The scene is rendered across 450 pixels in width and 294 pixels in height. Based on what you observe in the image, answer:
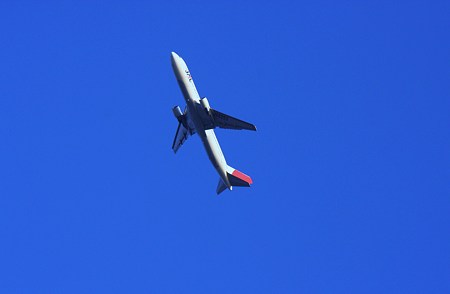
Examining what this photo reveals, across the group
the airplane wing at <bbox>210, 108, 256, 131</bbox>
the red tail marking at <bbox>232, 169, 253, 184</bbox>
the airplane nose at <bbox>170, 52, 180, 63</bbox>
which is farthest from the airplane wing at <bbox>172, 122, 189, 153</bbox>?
the airplane nose at <bbox>170, 52, 180, 63</bbox>

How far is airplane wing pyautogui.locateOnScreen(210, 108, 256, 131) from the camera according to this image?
10038 cm

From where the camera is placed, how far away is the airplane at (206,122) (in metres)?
99.4

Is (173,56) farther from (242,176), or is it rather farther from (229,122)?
(242,176)

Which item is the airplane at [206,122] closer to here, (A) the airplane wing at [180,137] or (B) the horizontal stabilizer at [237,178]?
(B) the horizontal stabilizer at [237,178]

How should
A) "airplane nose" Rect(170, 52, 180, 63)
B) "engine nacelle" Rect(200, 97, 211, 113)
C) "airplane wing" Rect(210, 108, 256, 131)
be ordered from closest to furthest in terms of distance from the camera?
"airplane nose" Rect(170, 52, 180, 63) < "engine nacelle" Rect(200, 97, 211, 113) < "airplane wing" Rect(210, 108, 256, 131)

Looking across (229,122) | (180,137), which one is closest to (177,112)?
(180,137)

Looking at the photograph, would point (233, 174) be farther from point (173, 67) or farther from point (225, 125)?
point (173, 67)

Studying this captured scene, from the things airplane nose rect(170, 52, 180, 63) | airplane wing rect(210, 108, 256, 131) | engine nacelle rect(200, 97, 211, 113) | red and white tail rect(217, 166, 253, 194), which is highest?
airplane nose rect(170, 52, 180, 63)

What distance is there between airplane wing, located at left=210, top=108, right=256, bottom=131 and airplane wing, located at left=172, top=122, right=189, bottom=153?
1098 centimetres

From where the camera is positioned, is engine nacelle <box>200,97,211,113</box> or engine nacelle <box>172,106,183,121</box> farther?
engine nacelle <box>172,106,183,121</box>

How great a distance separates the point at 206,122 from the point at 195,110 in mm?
2679

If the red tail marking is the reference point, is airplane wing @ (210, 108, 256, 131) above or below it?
above

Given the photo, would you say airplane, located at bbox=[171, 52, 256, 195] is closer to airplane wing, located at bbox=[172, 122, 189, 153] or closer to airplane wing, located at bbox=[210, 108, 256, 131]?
airplane wing, located at bbox=[210, 108, 256, 131]

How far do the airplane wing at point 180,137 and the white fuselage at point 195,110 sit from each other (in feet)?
20.4
